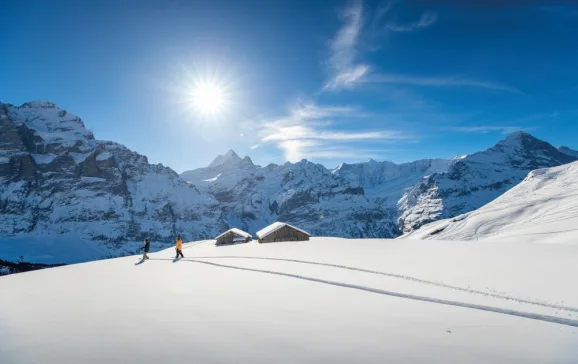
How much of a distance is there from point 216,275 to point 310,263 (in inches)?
245

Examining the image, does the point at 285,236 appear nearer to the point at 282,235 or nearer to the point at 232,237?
the point at 282,235

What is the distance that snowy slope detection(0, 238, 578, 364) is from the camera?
20.1 ft

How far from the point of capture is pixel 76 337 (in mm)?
6836

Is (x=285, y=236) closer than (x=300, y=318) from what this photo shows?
No

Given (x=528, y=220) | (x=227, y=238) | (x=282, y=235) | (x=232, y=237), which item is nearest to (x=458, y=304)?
(x=282, y=235)

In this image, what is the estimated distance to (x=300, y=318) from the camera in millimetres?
8164

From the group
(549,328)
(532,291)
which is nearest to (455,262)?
(532,291)

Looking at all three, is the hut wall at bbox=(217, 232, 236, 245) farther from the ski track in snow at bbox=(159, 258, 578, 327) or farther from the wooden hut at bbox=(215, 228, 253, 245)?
the ski track in snow at bbox=(159, 258, 578, 327)

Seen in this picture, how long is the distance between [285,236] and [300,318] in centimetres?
3781

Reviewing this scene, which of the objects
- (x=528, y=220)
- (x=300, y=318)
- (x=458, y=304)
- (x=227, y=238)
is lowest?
(x=227, y=238)

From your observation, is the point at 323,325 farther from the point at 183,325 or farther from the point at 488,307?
the point at 488,307

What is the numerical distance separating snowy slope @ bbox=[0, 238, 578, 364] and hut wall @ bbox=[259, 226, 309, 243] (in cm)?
3005

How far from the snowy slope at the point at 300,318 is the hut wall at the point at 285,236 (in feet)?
98.6

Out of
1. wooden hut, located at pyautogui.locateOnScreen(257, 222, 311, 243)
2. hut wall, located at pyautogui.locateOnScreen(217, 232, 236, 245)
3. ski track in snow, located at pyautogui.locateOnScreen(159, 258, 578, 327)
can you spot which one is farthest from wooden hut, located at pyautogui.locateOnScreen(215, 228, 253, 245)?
ski track in snow, located at pyautogui.locateOnScreen(159, 258, 578, 327)
